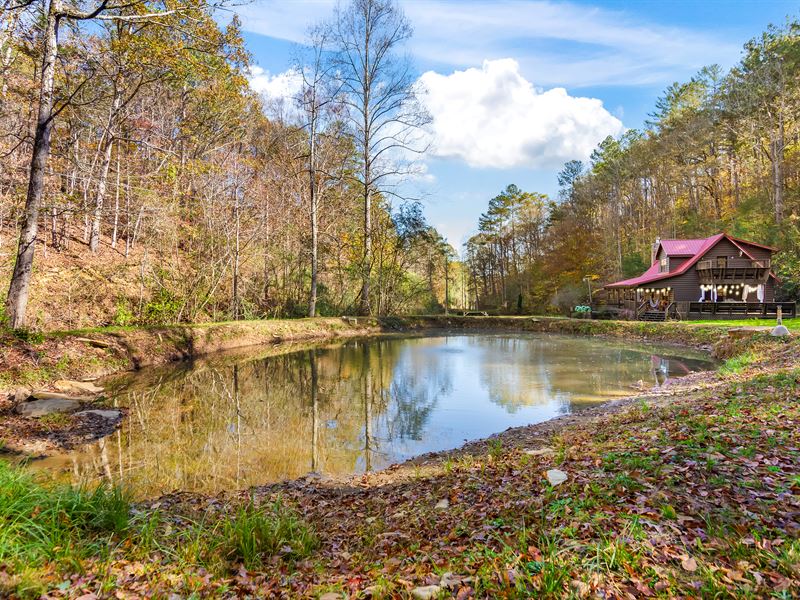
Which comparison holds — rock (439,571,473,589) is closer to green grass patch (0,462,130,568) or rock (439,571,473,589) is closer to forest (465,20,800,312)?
green grass patch (0,462,130,568)

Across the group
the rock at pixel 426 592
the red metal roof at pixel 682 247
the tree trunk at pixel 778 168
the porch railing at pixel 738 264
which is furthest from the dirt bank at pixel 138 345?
the tree trunk at pixel 778 168

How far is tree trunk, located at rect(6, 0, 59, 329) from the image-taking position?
9.23 m

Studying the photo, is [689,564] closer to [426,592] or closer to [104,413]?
[426,592]

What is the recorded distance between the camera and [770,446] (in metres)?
4.14

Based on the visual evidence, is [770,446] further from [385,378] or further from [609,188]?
[609,188]

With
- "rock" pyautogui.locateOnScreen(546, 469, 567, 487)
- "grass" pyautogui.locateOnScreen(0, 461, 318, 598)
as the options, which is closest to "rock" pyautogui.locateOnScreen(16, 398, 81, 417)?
"grass" pyautogui.locateOnScreen(0, 461, 318, 598)

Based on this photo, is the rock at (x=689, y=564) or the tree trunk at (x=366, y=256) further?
the tree trunk at (x=366, y=256)

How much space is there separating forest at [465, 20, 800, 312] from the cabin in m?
1.26

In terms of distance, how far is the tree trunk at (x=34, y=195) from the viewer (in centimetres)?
923

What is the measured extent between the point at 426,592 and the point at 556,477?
210 cm

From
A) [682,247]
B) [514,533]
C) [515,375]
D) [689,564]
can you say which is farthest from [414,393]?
[682,247]

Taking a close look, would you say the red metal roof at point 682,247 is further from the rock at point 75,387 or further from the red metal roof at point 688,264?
the rock at point 75,387

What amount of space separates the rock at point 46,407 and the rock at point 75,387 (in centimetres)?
80

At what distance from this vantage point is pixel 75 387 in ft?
31.7
